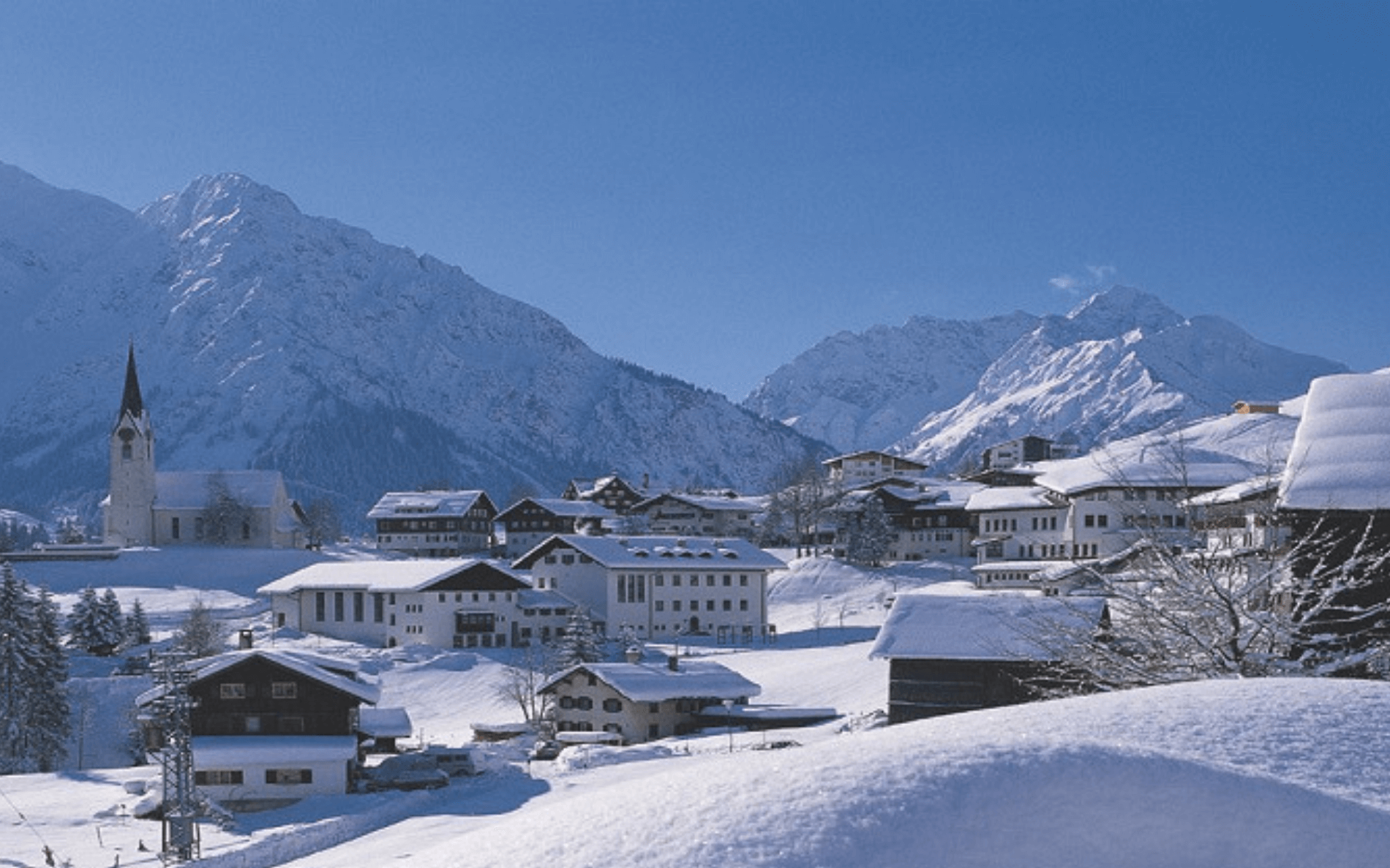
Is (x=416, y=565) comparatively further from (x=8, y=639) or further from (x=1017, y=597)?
(x=1017, y=597)

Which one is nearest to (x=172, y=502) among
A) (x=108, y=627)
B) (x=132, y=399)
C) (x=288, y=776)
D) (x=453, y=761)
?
(x=132, y=399)

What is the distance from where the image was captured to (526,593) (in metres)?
80.6

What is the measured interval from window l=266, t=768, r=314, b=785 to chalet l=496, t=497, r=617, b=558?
275 feet

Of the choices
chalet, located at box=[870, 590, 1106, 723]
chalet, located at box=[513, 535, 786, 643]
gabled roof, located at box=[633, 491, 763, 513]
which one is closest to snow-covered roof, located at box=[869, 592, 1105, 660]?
chalet, located at box=[870, 590, 1106, 723]

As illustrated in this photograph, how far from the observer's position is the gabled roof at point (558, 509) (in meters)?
129

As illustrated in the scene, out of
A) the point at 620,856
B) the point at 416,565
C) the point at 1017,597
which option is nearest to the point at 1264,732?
the point at 620,856

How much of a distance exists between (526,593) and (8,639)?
31.5 meters

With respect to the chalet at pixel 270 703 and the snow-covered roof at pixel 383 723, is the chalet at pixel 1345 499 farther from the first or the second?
the snow-covered roof at pixel 383 723

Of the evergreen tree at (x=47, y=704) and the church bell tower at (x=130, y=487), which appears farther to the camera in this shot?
the church bell tower at (x=130, y=487)

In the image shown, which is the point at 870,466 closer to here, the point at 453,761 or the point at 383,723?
the point at 383,723

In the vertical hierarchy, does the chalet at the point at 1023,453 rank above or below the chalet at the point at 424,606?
above

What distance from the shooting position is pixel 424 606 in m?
77.4

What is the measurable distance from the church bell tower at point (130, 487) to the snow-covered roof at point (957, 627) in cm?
10041

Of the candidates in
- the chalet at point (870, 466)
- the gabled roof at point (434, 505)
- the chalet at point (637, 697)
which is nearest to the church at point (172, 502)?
the gabled roof at point (434, 505)
